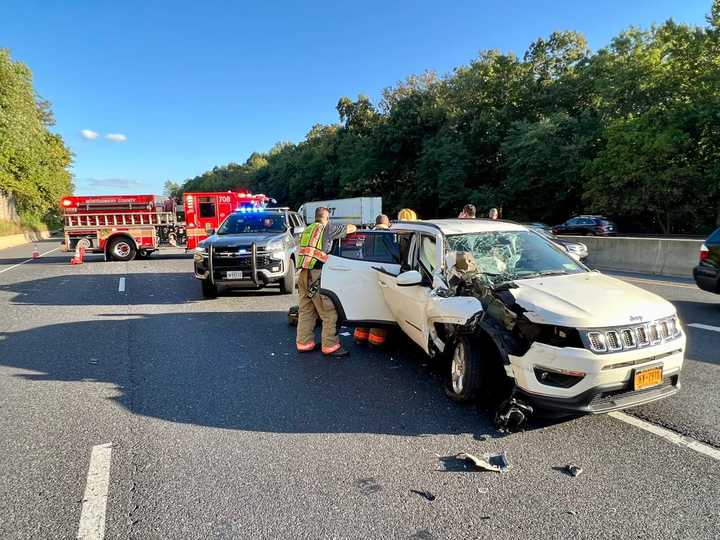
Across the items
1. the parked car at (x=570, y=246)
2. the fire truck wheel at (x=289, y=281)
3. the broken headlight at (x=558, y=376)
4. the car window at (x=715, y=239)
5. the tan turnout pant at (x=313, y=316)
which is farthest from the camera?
the fire truck wheel at (x=289, y=281)

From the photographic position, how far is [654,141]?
29031 mm

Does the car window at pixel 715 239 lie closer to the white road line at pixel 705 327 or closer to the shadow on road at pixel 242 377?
the white road line at pixel 705 327

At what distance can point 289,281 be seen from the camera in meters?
10.4

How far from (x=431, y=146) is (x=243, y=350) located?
147ft

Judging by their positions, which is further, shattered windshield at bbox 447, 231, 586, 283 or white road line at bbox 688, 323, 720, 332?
white road line at bbox 688, 323, 720, 332

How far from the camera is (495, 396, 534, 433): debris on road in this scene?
3.64m

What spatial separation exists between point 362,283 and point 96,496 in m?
3.51

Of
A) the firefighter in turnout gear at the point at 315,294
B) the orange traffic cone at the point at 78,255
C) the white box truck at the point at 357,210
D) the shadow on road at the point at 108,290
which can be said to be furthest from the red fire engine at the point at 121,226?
the white box truck at the point at 357,210

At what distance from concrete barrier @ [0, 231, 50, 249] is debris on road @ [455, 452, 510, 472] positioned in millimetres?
37792

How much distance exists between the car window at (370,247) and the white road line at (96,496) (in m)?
3.41

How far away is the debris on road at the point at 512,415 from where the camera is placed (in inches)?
143

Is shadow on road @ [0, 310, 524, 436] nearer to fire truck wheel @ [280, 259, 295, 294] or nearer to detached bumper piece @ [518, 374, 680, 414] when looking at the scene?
detached bumper piece @ [518, 374, 680, 414]

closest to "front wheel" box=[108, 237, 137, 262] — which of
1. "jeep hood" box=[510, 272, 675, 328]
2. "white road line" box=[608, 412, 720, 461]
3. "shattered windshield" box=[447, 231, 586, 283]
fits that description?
"shattered windshield" box=[447, 231, 586, 283]

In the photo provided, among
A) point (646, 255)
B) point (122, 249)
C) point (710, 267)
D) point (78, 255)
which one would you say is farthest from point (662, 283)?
point (78, 255)
